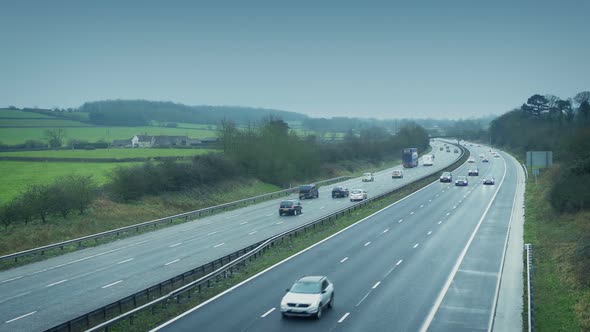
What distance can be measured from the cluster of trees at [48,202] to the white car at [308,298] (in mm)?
26499

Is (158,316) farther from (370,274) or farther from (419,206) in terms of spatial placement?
(419,206)

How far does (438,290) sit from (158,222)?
2786cm

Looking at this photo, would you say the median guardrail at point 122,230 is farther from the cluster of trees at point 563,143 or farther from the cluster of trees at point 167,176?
the cluster of trees at point 563,143

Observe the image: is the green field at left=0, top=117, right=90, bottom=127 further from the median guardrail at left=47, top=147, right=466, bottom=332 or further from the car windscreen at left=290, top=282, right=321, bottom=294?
the car windscreen at left=290, top=282, right=321, bottom=294

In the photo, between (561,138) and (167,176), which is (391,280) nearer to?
(167,176)

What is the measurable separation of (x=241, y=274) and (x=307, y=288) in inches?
313

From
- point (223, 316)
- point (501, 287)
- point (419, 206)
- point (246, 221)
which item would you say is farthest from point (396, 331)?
point (419, 206)

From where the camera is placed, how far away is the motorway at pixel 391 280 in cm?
2006

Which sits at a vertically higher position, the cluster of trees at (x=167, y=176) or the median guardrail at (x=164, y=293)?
the cluster of trees at (x=167, y=176)

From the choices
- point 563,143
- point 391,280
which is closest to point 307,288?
point 391,280

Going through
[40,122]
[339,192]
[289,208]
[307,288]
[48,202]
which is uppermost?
[40,122]

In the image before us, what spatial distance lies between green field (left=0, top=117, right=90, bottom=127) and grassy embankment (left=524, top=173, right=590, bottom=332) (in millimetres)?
127710

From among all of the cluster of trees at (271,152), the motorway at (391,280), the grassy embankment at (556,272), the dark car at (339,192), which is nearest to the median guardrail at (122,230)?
the dark car at (339,192)

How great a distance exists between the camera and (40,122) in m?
154
